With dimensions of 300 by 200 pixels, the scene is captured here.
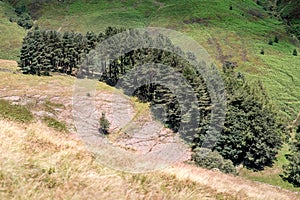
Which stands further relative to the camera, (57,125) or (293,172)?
(293,172)

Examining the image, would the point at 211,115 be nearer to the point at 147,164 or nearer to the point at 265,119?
the point at 265,119

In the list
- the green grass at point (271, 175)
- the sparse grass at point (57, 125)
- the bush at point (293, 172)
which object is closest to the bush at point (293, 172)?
the bush at point (293, 172)

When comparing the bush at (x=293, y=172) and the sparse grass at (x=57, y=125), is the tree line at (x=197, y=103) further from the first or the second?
the sparse grass at (x=57, y=125)

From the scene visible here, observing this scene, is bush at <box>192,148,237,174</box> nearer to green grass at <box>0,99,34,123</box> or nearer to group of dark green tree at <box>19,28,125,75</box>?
green grass at <box>0,99,34,123</box>

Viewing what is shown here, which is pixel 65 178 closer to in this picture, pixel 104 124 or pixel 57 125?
pixel 57 125

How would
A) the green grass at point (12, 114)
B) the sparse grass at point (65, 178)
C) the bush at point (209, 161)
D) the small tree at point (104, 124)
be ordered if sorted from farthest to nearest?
the bush at point (209, 161), the small tree at point (104, 124), the green grass at point (12, 114), the sparse grass at point (65, 178)

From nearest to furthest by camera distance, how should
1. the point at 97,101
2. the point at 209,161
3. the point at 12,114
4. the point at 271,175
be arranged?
1. the point at 12,114
2. the point at 209,161
3. the point at 97,101
4. the point at 271,175

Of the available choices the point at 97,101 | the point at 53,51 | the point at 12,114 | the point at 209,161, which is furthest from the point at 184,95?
the point at 12,114

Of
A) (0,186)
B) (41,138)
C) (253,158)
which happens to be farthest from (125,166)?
(253,158)
